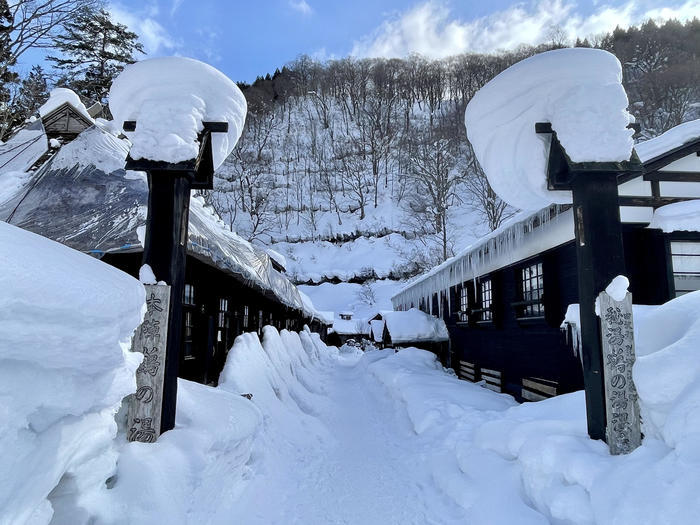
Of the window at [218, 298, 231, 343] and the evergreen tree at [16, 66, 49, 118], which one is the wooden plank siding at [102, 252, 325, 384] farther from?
the evergreen tree at [16, 66, 49, 118]

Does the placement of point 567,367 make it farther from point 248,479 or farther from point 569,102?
point 248,479

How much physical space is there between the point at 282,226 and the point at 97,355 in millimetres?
46654

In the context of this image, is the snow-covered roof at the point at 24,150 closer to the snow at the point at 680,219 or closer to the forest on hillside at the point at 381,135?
the snow at the point at 680,219

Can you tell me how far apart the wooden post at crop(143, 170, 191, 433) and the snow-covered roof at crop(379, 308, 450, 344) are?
12.9m

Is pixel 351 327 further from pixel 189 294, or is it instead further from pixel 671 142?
pixel 671 142

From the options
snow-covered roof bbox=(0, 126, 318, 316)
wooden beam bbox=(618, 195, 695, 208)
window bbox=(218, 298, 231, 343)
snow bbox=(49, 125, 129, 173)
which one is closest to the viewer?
snow-covered roof bbox=(0, 126, 318, 316)

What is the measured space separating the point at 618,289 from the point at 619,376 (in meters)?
0.78

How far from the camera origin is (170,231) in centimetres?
402

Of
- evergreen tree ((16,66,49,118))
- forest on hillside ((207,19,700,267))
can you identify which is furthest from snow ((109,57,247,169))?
forest on hillside ((207,19,700,267))

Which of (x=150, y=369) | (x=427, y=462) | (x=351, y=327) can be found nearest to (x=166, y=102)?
(x=150, y=369)

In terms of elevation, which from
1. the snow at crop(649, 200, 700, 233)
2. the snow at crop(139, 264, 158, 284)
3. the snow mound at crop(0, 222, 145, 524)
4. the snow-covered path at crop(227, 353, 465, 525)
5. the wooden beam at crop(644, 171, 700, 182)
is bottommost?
the snow-covered path at crop(227, 353, 465, 525)

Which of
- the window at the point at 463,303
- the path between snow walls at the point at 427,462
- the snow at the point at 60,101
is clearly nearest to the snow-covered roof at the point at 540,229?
A: the window at the point at 463,303

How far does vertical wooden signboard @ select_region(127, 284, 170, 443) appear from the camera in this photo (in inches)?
134

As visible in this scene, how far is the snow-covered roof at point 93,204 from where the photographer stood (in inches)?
204
